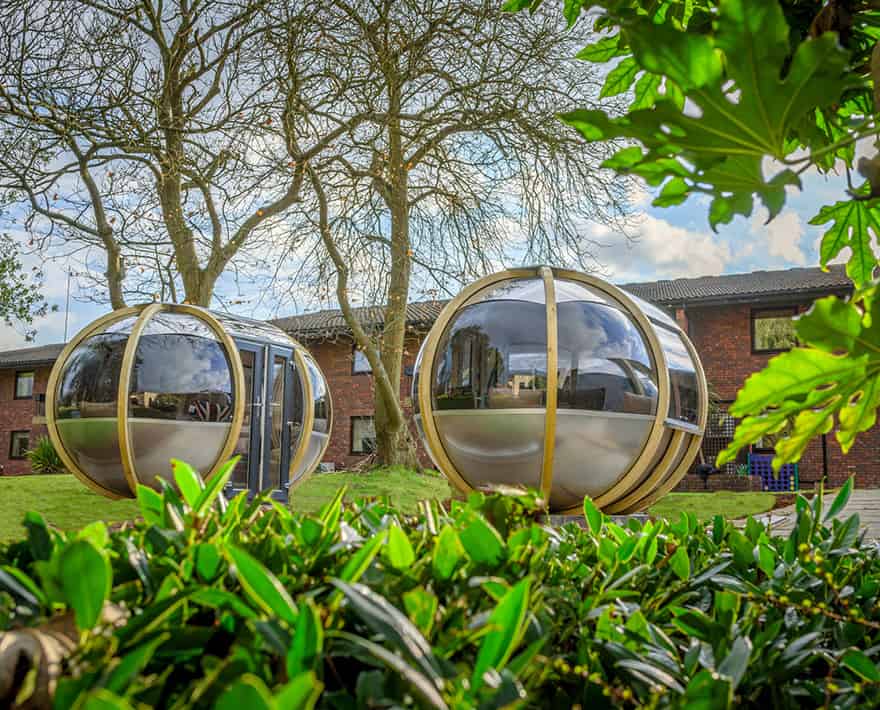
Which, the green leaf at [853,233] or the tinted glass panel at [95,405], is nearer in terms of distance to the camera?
the green leaf at [853,233]

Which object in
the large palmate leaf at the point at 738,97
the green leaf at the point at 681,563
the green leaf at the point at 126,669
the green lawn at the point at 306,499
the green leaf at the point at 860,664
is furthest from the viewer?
the green lawn at the point at 306,499

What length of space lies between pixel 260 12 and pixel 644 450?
1015cm

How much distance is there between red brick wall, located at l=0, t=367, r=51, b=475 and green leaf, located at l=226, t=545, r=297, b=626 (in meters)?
37.7

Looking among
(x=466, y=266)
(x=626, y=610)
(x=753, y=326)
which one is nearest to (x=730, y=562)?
(x=626, y=610)

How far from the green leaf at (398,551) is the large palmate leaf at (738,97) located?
0.64 meters

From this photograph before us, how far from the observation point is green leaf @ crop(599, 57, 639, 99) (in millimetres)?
1920

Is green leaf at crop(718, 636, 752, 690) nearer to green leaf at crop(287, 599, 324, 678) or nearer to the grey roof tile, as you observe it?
green leaf at crop(287, 599, 324, 678)

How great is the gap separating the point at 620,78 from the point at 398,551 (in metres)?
1.44

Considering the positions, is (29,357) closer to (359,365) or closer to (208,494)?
(359,365)

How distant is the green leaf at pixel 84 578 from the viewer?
75cm

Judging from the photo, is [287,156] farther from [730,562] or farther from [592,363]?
[730,562]

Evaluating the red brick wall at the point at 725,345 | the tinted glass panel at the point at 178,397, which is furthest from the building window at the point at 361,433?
the tinted glass panel at the point at 178,397

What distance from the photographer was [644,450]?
308 inches

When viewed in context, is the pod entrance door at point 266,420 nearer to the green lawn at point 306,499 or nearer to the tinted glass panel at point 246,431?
the tinted glass panel at point 246,431
